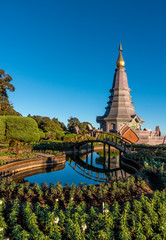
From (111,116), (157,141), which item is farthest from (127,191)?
(111,116)

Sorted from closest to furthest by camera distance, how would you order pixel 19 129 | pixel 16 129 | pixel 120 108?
pixel 16 129, pixel 19 129, pixel 120 108

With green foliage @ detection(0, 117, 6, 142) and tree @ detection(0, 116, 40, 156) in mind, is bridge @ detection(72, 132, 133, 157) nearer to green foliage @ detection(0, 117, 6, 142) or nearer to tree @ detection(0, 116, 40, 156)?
tree @ detection(0, 116, 40, 156)

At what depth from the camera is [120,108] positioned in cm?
5372

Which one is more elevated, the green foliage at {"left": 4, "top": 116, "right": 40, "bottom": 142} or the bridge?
the green foliage at {"left": 4, "top": 116, "right": 40, "bottom": 142}

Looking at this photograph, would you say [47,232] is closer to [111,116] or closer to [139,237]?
[139,237]

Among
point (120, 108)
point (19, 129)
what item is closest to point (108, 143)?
point (19, 129)

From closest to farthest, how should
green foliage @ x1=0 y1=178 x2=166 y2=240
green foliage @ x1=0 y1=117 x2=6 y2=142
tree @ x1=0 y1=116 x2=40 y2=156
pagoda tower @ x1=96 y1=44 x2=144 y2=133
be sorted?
green foliage @ x1=0 y1=178 x2=166 y2=240 < green foliage @ x1=0 y1=117 x2=6 y2=142 < tree @ x1=0 y1=116 x2=40 y2=156 < pagoda tower @ x1=96 y1=44 x2=144 y2=133

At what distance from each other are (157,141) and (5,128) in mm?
33705

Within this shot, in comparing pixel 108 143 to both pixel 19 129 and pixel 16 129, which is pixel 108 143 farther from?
pixel 16 129

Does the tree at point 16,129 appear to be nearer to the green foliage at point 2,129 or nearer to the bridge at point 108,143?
the green foliage at point 2,129

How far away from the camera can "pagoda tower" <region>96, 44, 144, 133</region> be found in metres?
50.6

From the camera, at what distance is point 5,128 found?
796 inches

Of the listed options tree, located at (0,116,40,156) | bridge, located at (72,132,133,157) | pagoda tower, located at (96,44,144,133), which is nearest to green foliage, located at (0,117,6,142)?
tree, located at (0,116,40,156)

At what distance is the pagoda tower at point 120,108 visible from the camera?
50594mm
